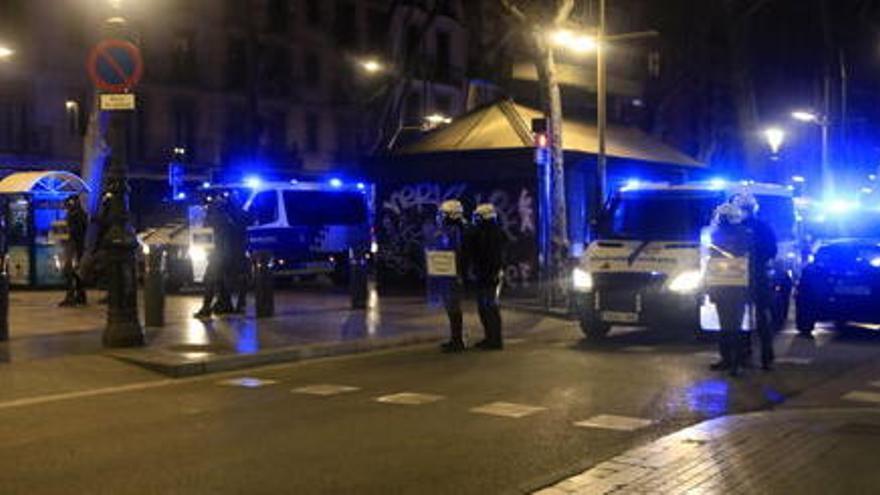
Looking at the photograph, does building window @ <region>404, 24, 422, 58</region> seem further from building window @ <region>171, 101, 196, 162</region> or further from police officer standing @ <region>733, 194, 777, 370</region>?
police officer standing @ <region>733, 194, 777, 370</region>

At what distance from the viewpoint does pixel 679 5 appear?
1679 inches

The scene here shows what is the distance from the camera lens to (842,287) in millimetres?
15633

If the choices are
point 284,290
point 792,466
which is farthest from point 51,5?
point 792,466

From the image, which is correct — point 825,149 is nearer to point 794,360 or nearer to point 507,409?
point 794,360

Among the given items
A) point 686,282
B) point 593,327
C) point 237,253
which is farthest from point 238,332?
point 686,282

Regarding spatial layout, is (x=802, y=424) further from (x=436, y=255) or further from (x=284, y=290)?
(x=284, y=290)

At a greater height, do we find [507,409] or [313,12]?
[313,12]

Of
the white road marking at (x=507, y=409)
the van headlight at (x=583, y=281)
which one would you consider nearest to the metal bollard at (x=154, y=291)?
the van headlight at (x=583, y=281)

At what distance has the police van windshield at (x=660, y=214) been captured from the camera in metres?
15.2

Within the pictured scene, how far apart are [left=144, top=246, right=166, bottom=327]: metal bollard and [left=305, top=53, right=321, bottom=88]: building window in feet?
125

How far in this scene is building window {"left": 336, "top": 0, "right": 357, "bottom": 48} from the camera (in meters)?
54.1

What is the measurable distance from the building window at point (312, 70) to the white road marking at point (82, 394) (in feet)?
140

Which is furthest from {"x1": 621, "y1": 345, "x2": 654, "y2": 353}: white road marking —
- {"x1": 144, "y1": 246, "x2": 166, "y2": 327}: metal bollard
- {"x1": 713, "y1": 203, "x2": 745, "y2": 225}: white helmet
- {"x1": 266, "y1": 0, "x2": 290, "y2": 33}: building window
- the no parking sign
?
{"x1": 266, "y1": 0, "x2": 290, "y2": 33}: building window

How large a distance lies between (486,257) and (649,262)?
2.23 meters
